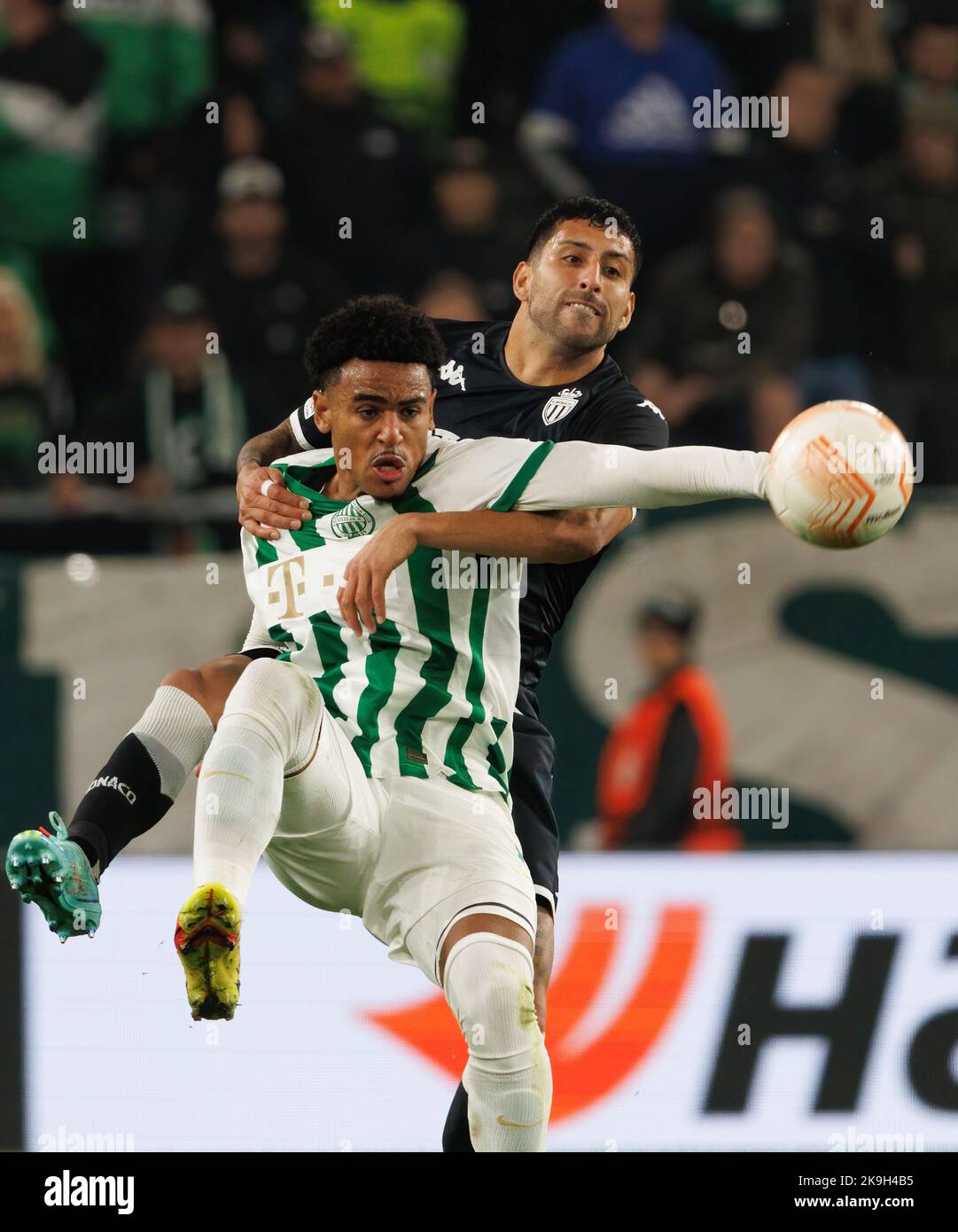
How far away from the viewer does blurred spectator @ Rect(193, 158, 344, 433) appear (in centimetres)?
770

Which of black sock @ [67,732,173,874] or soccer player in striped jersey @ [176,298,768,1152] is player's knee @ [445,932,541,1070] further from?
black sock @ [67,732,173,874]

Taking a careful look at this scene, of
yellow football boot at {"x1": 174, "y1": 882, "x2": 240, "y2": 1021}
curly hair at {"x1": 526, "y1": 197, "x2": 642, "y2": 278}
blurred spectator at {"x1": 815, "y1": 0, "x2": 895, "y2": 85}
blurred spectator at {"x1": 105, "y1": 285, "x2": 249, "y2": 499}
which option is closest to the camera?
yellow football boot at {"x1": 174, "y1": 882, "x2": 240, "y2": 1021}

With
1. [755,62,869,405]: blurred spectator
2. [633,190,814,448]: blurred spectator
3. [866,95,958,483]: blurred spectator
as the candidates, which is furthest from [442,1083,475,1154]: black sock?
[866,95,958,483]: blurred spectator

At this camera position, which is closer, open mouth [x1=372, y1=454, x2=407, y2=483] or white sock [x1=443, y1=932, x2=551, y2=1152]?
white sock [x1=443, y1=932, x2=551, y2=1152]

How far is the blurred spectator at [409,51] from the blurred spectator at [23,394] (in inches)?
74.8

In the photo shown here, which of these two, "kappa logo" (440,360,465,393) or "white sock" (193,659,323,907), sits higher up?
"kappa logo" (440,360,465,393)

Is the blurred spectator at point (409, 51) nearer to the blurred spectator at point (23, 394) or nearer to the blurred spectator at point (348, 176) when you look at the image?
the blurred spectator at point (348, 176)

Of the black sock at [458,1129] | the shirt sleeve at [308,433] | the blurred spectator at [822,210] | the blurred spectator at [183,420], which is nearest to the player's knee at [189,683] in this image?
the shirt sleeve at [308,433]

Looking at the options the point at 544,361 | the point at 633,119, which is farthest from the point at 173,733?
the point at 633,119

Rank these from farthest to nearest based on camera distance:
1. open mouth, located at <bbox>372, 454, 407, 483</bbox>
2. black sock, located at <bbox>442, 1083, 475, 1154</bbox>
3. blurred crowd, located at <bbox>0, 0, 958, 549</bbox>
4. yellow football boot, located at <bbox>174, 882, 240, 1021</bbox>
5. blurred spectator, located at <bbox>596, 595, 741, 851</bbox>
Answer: blurred crowd, located at <bbox>0, 0, 958, 549</bbox>
blurred spectator, located at <bbox>596, 595, 741, 851</bbox>
black sock, located at <bbox>442, 1083, 475, 1154</bbox>
open mouth, located at <bbox>372, 454, 407, 483</bbox>
yellow football boot, located at <bbox>174, 882, 240, 1021</bbox>

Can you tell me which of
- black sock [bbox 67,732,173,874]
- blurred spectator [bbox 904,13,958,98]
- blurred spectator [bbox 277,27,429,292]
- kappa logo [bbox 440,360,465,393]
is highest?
blurred spectator [bbox 904,13,958,98]

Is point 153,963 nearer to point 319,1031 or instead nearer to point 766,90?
point 319,1031

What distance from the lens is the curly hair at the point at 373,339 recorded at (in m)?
4.23

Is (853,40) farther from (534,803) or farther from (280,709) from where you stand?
(280,709)
